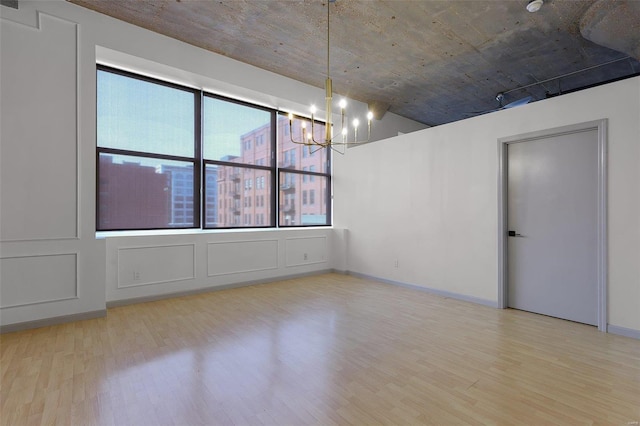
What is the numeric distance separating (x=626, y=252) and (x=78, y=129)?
5769 millimetres

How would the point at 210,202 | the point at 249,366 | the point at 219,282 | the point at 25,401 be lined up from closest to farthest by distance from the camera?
the point at 25,401 < the point at 249,366 < the point at 219,282 < the point at 210,202

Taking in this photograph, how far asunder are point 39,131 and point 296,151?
3.77 meters

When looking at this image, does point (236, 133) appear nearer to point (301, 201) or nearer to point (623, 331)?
point (301, 201)

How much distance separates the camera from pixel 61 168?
3.35m

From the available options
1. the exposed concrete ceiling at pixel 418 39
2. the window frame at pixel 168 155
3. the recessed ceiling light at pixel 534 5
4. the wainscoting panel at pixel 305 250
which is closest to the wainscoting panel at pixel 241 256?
the wainscoting panel at pixel 305 250

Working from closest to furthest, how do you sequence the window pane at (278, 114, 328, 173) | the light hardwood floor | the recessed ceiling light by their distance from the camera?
the light hardwood floor → the recessed ceiling light → the window pane at (278, 114, 328, 173)

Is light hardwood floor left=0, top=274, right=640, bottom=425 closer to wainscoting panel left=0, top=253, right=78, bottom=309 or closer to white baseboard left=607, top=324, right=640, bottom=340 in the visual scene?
white baseboard left=607, top=324, right=640, bottom=340

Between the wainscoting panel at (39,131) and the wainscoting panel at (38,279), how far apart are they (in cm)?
24

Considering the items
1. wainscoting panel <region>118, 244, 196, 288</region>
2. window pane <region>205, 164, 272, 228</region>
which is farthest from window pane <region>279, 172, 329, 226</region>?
wainscoting panel <region>118, 244, 196, 288</region>

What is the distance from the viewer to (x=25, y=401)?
194 cm

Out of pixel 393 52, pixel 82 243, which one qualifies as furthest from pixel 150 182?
pixel 393 52

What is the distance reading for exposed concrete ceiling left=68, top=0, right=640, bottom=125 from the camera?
11.0 ft

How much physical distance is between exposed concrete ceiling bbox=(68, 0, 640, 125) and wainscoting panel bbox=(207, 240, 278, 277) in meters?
2.88

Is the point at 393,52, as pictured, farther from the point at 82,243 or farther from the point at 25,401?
the point at 25,401
